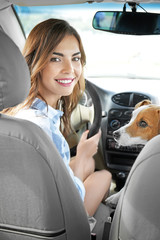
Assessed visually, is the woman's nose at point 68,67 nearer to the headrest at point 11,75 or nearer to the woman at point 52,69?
the woman at point 52,69

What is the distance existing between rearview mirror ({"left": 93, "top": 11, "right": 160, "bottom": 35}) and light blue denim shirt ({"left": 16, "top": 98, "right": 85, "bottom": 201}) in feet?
2.72

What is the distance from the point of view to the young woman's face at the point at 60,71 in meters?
1.77

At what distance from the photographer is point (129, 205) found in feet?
3.81

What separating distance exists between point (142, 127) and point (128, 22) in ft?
2.35

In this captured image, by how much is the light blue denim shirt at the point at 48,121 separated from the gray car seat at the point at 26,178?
A: 255 mm

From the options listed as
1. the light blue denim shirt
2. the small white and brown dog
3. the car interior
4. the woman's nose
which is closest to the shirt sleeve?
the light blue denim shirt

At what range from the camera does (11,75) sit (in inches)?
46.1

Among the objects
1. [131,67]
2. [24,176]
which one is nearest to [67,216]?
[24,176]

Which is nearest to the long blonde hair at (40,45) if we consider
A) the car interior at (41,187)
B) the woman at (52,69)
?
the woman at (52,69)

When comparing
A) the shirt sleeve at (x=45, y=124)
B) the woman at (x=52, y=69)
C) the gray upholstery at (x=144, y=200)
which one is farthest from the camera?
the woman at (x=52, y=69)

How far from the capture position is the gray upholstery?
109cm

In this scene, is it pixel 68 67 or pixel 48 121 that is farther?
pixel 68 67

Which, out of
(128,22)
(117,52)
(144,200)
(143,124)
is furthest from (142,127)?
(117,52)

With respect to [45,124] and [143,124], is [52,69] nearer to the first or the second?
[45,124]
